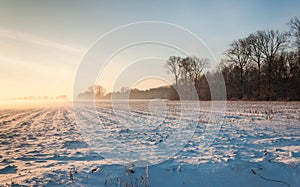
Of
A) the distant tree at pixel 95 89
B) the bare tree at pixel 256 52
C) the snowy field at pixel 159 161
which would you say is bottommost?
the snowy field at pixel 159 161

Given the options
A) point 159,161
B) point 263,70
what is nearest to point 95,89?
point 159,161

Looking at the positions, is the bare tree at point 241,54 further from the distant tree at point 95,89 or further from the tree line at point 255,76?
the distant tree at point 95,89

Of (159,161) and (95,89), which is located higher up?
(95,89)

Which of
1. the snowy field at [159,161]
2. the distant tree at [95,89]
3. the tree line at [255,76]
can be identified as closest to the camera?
the snowy field at [159,161]

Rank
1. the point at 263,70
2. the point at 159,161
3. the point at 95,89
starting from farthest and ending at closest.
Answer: the point at 263,70
the point at 95,89
the point at 159,161

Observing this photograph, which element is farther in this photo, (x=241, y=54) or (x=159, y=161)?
(x=241, y=54)

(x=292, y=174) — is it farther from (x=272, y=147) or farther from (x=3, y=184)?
(x=3, y=184)

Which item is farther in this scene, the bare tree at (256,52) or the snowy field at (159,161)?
the bare tree at (256,52)

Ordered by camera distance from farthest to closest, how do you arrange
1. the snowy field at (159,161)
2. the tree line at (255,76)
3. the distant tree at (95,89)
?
the tree line at (255,76) → the distant tree at (95,89) → the snowy field at (159,161)

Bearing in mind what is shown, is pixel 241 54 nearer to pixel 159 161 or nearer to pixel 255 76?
pixel 255 76

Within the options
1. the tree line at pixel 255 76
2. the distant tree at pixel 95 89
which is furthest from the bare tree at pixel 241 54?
the distant tree at pixel 95 89

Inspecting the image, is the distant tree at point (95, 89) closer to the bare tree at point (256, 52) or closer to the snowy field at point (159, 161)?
the snowy field at point (159, 161)

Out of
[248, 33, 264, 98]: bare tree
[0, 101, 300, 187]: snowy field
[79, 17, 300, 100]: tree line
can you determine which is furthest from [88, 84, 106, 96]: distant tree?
[248, 33, 264, 98]: bare tree

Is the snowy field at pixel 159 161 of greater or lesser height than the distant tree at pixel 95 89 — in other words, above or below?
below
